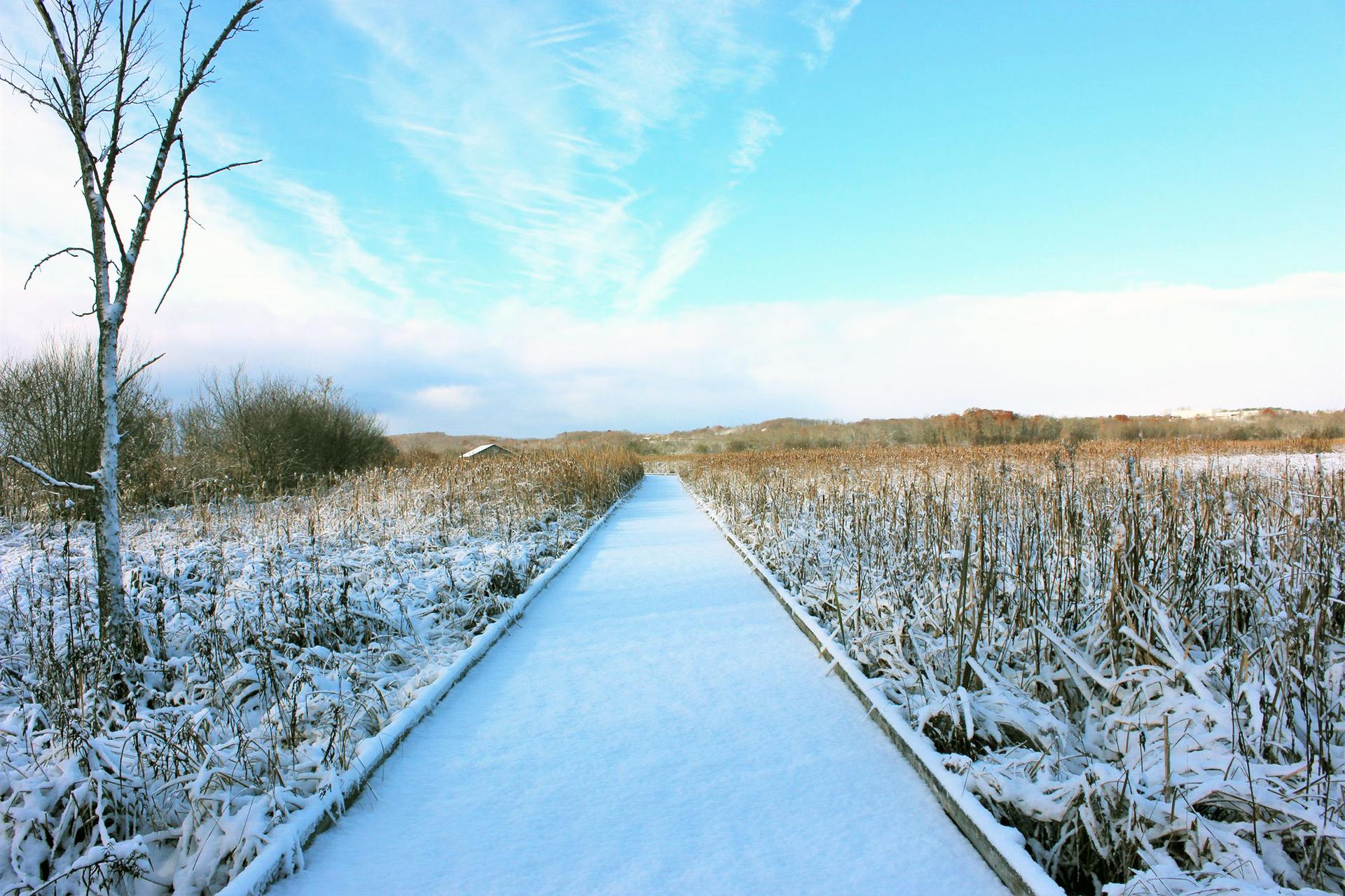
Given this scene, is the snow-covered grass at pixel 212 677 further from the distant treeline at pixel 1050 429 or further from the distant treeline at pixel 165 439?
the distant treeline at pixel 1050 429

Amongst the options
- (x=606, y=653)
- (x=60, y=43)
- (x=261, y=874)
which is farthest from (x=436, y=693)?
(x=60, y=43)

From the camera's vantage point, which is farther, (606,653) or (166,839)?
(606,653)

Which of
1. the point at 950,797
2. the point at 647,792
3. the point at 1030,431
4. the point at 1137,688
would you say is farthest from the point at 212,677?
the point at 1030,431

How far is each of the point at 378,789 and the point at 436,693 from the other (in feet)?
2.91

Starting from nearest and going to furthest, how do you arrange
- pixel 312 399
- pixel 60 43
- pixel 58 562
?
1. pixel 60 43
2. pixel 58 562
3. pixel 312 399

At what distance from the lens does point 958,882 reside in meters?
2.06

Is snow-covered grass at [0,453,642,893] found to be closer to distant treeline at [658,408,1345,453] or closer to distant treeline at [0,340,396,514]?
distant treeline at [0,340,396,514]

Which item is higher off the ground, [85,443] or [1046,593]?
[85,443]

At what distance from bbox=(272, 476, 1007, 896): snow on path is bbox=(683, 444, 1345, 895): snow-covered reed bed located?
0.35m

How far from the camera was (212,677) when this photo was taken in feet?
11.2

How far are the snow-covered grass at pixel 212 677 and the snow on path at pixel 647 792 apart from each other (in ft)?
1.14

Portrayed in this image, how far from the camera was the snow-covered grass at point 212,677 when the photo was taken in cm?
222

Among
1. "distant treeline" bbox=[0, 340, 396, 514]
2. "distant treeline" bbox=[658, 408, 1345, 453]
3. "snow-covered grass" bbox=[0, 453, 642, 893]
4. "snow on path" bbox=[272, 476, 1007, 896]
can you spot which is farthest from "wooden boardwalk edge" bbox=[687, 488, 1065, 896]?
"distant treeline" bbox=[658, 408, 1345, 453]

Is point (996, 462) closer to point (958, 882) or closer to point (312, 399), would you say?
point (958, 882)
